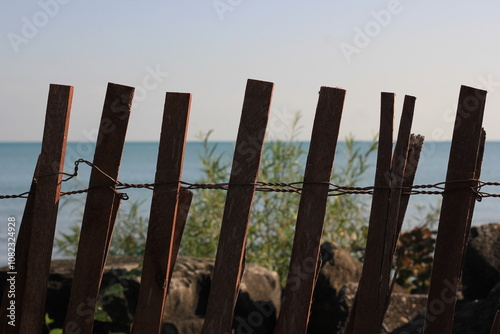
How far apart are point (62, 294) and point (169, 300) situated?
735mm

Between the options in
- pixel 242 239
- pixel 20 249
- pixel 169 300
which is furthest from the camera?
pixel 169 300

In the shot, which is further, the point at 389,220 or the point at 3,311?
the point at 3,311

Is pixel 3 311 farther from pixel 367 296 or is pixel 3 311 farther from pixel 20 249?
pixel 367 296

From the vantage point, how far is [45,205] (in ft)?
8.13

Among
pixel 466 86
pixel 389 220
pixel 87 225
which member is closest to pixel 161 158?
pixel 87 225

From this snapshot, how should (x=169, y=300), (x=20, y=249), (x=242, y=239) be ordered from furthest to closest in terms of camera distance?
(x=169, y=300)
(x=20, y=249)
(x=242, y=239)

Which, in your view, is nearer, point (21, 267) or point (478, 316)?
point (21, 267)

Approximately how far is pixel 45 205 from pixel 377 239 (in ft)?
4.05

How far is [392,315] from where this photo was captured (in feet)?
15.3

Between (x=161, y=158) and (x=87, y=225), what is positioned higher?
(x=161, y=158)

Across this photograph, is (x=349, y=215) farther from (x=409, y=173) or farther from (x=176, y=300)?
(x=409, y=173)

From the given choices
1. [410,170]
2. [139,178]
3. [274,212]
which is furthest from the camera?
[139,178]

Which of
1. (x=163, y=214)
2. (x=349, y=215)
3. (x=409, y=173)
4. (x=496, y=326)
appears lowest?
(x=496, y=326)

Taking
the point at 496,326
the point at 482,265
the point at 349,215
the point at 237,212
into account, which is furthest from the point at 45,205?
the point at 349,215
